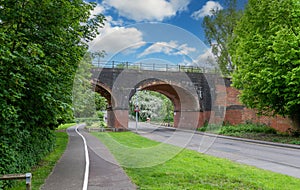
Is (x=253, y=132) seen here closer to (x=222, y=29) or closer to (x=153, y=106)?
(x=222, y=29)

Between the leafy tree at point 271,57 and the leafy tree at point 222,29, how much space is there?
41.9ft

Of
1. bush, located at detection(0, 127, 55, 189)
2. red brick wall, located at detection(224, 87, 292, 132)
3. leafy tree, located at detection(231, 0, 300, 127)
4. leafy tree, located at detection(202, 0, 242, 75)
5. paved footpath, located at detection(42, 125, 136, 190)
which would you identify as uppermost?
leafy tree, located at detection(202, 0, 242, 75)

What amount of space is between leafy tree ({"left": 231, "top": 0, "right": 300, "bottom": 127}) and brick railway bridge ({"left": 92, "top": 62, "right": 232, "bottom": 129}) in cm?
462

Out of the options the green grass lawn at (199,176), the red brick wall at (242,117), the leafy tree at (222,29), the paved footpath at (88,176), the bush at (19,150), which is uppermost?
the leafy tree at (222,29)

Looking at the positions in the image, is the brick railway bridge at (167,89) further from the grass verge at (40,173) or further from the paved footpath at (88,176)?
the paved footpath at (88,176)

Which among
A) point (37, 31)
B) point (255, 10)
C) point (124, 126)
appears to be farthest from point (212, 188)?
point (124, 126)

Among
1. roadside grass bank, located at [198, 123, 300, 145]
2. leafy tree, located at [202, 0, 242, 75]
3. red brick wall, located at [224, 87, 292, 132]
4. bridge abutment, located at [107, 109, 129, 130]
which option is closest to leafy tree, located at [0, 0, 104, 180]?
roadside grass bank, located at [198, 123, 300, 145]

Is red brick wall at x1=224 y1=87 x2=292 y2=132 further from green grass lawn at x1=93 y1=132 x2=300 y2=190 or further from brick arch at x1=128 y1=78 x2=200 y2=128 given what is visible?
green grass lawn at x1=93 y1=132 x2=300 y2=190

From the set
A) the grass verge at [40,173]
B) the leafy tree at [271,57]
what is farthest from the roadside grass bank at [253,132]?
the grass verge at [40,173]

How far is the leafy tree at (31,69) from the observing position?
5.28 meters

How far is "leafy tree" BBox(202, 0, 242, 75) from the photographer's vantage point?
3556 centimetres

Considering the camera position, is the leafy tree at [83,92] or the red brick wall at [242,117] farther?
the red brick wall at [242,117]

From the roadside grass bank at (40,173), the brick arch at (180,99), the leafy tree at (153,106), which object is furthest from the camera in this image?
the leafy tree at (153,106)

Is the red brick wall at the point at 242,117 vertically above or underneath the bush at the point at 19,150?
above
